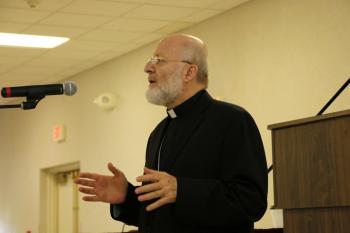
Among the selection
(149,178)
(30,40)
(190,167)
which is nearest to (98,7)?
(30,40)

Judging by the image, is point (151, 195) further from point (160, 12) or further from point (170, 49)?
point (160, 12)

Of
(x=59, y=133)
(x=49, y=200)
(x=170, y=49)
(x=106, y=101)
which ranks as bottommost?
(x=49, y=200)

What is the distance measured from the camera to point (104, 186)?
257cm

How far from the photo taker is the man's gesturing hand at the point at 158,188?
7.50 feet

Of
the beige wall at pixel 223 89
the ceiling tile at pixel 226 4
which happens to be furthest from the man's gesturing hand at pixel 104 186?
the ceiling tile at pixel 226 4

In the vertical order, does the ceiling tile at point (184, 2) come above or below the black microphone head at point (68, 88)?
above

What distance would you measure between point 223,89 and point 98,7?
4.36ft

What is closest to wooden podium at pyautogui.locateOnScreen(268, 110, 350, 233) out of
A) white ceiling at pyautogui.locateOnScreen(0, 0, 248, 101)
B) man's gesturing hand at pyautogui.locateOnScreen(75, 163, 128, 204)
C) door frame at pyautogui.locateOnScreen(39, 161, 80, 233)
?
man's gesturing hand at pyautogui.locateOnScreen(75, 163, 128, 204)

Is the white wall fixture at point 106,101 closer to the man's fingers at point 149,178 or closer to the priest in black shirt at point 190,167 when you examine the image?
the priest in black shirt at point 190,167

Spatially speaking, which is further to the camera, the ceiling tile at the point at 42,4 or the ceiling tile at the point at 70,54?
the ceiling tile at the point at 70,54

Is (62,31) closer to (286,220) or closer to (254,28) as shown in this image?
(254,28)

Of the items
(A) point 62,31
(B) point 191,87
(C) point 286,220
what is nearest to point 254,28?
(A) point 62,31

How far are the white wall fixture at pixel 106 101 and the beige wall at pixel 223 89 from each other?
7cm

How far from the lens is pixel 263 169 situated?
2404 mm
